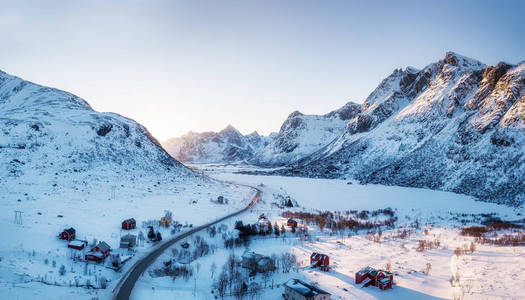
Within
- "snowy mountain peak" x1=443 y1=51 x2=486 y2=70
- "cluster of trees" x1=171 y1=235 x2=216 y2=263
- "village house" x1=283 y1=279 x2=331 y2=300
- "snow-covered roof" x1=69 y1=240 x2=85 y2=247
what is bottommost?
"cluster of trees" x1=171 y1=235 x2=216 y2=263

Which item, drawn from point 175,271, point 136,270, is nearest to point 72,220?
point 136,270

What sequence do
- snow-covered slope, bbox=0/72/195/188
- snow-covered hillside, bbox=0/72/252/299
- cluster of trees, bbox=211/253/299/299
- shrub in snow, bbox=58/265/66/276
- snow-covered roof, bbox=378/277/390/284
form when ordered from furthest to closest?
snow-covered slope, bbox=0/72/195/188, snow-covered hillside, bbox=0/72/252/299, shrub in snow, bbox=58/265/66/276, cluster of trees, bbox=211/253/299/299, snow-covered roof, bbox=378/277/390/284

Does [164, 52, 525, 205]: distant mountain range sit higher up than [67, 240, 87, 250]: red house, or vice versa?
[164, 52, 525, 205]: distant mountain range

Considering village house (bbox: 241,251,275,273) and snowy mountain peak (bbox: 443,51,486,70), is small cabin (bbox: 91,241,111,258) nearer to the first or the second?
village house (bbox: 241,251,275,273)

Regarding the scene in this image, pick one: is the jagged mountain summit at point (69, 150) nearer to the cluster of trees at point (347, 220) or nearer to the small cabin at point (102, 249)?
the small cabin at point (102, 249)

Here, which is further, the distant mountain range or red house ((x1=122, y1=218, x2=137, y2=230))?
the distant mountain range

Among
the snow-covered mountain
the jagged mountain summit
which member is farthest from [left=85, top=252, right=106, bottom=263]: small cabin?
the jagged mountain summit

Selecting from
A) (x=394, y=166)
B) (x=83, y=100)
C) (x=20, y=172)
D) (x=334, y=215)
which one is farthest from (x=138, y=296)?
(x=83, y=100)
